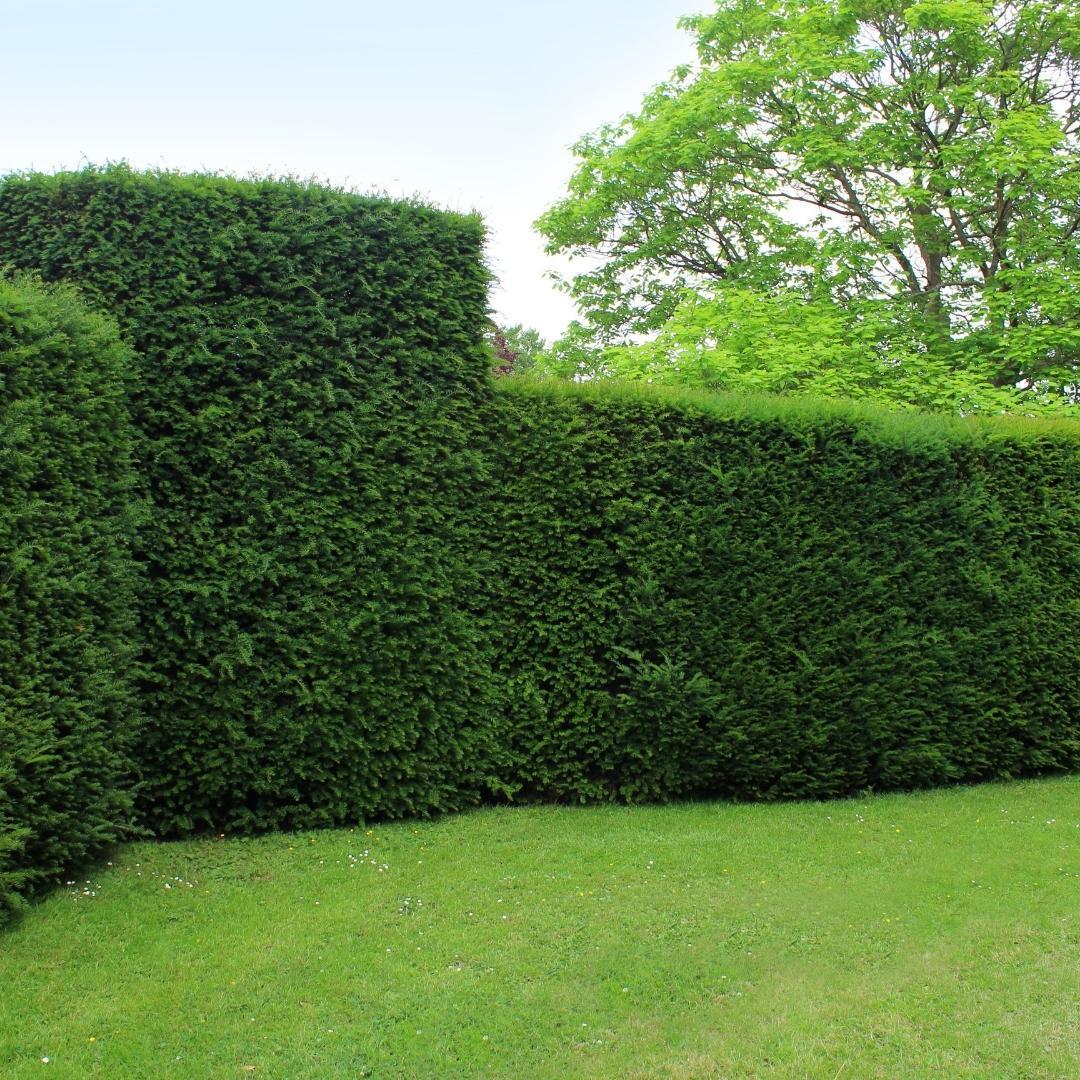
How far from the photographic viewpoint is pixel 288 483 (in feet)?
20.8

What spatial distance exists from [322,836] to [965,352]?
12737 millimetres

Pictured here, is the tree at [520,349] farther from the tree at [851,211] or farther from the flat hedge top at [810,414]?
the flat hedge top at [810,414]

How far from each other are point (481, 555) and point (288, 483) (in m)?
1.57

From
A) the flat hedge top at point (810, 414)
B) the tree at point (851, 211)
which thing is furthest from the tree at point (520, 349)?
the flat hedge top at point (810, 414)

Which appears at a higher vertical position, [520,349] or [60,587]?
[520,349]

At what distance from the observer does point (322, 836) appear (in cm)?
624

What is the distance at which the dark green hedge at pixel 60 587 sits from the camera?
484 cm

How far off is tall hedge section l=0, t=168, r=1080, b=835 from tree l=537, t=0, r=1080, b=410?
4.19 metres

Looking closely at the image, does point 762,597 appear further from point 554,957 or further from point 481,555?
point 554,957

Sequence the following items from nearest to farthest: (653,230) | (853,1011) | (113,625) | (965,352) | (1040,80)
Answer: (853,1011) → (113,625) → (965,352) → (1040,80) → (653,230)

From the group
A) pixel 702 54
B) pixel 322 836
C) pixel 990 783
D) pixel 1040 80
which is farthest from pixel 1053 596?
pixel 702 54

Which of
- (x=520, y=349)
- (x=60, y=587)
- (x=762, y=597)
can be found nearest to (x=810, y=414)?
(x=762, y=597)

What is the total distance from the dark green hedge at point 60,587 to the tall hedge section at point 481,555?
0.42m

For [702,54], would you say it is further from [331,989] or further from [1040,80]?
[331,989]
